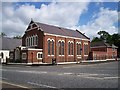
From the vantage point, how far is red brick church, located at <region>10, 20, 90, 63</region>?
181 feet

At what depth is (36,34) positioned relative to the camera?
59.3 meters

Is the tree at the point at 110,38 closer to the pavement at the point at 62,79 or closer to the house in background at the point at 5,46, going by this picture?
the house in background at the point at 5,46

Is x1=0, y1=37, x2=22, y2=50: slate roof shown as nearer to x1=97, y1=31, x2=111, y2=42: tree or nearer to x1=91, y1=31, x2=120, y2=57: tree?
x1=91, y1=31, x2=120, y2=57: tree

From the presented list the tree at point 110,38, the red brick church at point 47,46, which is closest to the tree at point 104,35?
the tree at point 110,38

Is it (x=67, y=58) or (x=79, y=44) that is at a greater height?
(x=79, y=44)

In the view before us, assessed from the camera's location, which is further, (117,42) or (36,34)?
(117,42)

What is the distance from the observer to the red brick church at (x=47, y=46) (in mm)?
55250

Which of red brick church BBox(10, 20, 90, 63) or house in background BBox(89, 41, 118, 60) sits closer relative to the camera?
red brick church BBox(10, 20, 90, 63)

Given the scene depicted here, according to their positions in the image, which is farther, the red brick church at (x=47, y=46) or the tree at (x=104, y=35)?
the tree at (x=104, y=35)

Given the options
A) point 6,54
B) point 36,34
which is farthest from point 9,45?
point 36,34

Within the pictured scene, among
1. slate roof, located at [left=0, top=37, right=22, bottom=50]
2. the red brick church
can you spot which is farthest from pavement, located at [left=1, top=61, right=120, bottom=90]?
slate roof, located at [left=0, top=37, right=22, bottom=50]

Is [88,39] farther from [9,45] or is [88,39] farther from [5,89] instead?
[5,89]

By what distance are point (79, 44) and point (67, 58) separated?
8442 mm

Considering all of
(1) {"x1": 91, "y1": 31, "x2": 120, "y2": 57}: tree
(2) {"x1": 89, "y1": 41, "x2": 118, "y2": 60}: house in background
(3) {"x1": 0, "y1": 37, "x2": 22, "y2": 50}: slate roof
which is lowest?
(2) {"x1": 89, "y1": 41, "x2": 118, "y2": 60}: house in background
